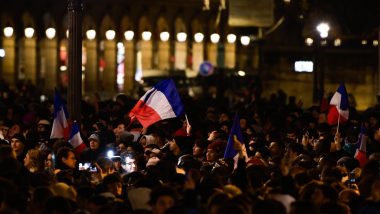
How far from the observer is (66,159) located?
17.2 meters

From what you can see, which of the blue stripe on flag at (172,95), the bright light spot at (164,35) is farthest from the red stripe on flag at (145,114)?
the bright light spot at (164,35)

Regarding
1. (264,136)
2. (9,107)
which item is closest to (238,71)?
(9,107)

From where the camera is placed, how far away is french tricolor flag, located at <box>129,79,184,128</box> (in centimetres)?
2053

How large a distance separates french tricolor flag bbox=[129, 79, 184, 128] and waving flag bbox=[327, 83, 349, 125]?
11.7 ft

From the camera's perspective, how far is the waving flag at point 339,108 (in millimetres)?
23500

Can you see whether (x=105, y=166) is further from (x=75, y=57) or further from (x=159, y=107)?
(x=75, y=57)

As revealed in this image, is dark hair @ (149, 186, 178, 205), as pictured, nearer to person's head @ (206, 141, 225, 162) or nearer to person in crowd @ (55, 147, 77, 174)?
person in crowd @ (55, 147, 77, 174)

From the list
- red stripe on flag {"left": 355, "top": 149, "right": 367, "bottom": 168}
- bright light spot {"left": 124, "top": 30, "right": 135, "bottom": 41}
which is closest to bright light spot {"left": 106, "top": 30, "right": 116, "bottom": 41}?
bright light spot {"left": 124, "top": 30, "right": 135, "bottom": 41}

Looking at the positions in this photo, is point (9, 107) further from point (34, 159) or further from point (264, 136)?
point (34, 159)

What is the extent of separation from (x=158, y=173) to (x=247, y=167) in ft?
3.54

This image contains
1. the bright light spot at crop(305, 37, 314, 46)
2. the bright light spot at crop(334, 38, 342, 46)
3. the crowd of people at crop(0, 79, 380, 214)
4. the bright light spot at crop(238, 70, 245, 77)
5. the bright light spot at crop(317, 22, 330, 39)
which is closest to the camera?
the crowd of people at crop(0, 79, 380, 214)

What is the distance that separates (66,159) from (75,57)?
4472 mm

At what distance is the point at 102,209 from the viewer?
1272cm

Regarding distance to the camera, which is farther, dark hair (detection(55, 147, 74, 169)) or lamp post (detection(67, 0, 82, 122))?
lamp post (detection(67, 0, 82, 122))
